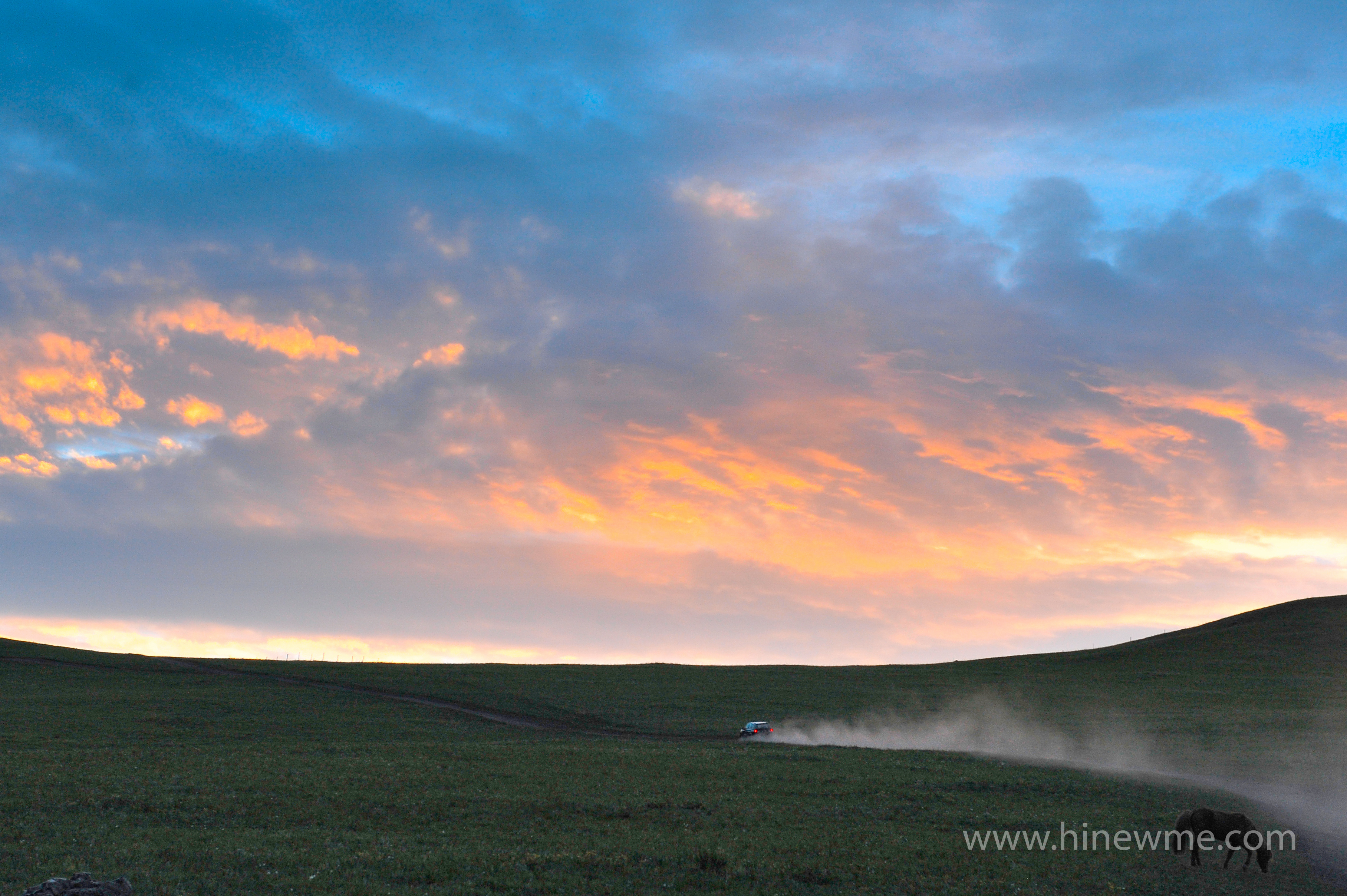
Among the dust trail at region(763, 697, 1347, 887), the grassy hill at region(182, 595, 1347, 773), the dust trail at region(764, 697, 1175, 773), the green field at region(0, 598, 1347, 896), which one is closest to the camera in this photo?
the green field at region(0, 598, 1347, 896)

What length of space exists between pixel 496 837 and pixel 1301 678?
93442mm

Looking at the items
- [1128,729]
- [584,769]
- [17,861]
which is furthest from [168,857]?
[1128,729]

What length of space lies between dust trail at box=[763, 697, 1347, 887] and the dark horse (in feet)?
6.39

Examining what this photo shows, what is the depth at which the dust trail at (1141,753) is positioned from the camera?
3244 centimetres

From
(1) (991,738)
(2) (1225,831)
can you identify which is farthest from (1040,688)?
(2) (1225,831)

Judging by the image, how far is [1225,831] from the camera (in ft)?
79.7

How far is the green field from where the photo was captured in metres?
22.2

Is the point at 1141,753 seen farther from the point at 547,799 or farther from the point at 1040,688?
the point at 547,799

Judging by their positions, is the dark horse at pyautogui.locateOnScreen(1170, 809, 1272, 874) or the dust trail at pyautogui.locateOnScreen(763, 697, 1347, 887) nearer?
the dark horse at pyautogui.locateOnScreen(1170, 809, 1272, 874)

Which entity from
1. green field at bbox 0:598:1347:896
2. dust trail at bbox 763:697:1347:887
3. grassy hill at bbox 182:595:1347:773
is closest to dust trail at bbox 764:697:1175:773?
dust trail at bbox 763:697:1347:887

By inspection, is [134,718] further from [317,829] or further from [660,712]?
[317,829]

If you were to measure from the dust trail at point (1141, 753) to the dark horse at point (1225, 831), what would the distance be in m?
1.95

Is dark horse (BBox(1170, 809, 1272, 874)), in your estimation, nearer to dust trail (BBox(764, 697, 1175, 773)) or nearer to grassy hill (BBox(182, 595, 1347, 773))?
dust trail (BBox(764, 697, 1175, 773))

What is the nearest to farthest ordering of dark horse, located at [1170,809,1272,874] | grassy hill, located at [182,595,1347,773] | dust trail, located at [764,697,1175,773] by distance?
dark horse, located at [1170,809,1272,874]
dust trail, located at [764,697,1175,773]
grassy hill, located at [182,595,1347,773]
